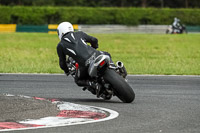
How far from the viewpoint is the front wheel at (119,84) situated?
8.97 metres

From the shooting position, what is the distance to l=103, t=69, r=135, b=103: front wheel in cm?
897

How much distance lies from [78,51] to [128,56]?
13.7 metres

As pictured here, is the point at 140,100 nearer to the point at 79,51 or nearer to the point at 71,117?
the point at 79,51


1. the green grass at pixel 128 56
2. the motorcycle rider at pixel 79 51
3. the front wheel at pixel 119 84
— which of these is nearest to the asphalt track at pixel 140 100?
the front wheel at pixel 119 84

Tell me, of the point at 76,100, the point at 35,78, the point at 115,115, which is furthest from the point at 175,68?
the point at 115,115

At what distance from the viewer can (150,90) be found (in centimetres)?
1118

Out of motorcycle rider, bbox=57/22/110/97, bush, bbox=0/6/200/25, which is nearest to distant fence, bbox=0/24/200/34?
bush, bbox=0/6/200/25

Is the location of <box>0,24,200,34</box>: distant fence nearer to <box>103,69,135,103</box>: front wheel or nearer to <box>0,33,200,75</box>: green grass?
<box>0,33,200,75</box>: green grass

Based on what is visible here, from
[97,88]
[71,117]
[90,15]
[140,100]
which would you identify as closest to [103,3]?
[90,15]

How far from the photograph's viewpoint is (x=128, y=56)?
22969 mm

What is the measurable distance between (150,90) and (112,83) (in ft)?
7.80

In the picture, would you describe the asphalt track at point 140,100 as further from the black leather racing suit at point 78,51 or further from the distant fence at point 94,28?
the distant fence at point 94,28

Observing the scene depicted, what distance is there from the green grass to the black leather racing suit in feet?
21.5

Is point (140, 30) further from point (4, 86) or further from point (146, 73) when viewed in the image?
point (4, 86)
